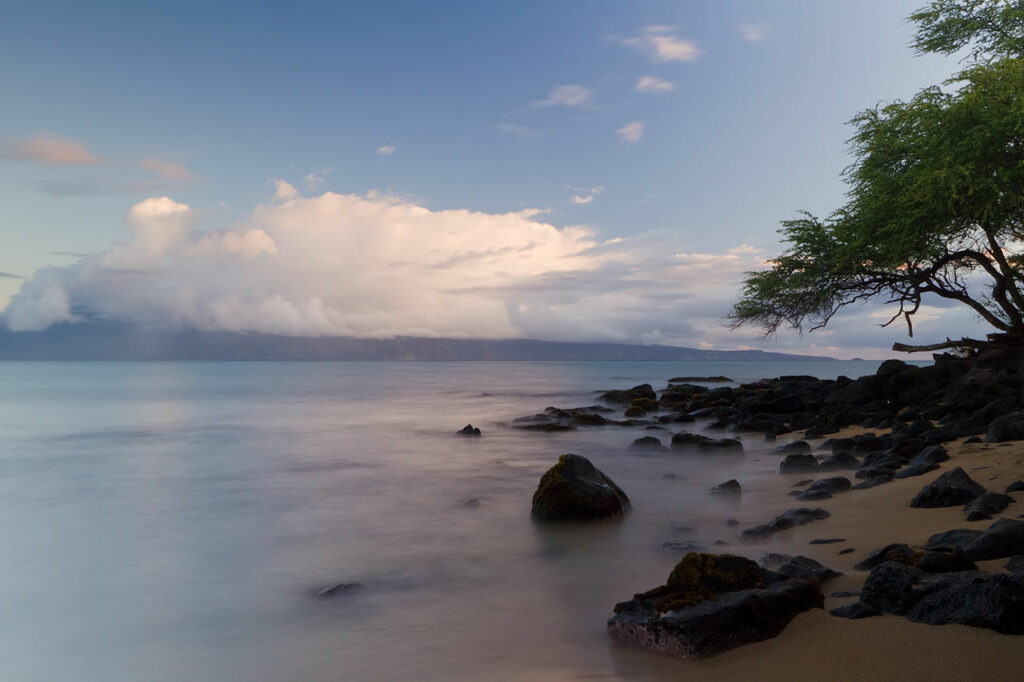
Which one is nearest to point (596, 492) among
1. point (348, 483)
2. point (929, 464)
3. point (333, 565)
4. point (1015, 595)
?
point (333, 565)

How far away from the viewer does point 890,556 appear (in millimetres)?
5273

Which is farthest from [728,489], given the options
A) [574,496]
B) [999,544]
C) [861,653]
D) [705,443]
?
[861,653]

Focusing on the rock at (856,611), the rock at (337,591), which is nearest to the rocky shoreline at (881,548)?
the rock at (856,611)

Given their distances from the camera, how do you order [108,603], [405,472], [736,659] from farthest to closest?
[405,472] → [108,603] → [736,659]

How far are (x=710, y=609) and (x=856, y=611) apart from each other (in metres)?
1.02

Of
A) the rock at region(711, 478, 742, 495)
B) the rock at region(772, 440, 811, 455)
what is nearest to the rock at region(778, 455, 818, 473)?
the rock at region(711, 478, 742, 495)

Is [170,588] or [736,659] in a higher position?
[736,659]

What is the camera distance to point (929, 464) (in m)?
9.66

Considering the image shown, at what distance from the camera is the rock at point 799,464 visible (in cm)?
1228

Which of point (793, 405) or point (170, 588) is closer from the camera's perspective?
point (170, 588)

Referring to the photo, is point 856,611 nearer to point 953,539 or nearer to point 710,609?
point 710,609

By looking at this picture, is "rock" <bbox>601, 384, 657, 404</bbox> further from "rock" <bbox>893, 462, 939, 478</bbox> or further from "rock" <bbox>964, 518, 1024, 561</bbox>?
"rock" <bbox>964, 518, 1024, 561</bbox>

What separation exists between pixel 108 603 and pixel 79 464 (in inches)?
541

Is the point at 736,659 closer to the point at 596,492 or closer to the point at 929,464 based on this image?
the point at 596,492
